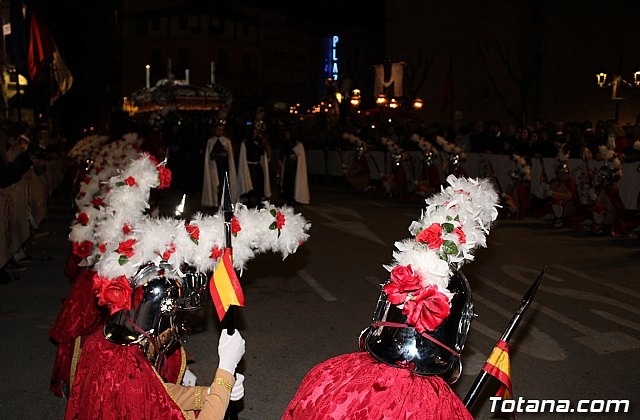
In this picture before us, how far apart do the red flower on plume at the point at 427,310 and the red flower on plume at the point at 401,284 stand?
39 millimetres

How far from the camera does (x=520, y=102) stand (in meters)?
32.8

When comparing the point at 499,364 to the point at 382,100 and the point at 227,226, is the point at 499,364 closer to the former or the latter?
the point at 227,226

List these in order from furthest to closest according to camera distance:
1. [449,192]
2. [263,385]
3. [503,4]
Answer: [503,4] < [263,385] < [449,192]

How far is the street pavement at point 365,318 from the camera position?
17.4ft

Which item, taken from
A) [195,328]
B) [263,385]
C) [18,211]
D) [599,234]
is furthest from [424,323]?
[599,234]

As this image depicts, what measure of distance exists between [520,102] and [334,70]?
3041 cm

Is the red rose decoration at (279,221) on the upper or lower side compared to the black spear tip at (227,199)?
lower

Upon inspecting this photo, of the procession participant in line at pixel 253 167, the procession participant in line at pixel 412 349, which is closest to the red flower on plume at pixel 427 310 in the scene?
the procession participant in line at pixel 412 349

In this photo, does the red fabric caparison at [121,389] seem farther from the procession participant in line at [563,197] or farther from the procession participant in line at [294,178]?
the procession participant in line at [294,178]

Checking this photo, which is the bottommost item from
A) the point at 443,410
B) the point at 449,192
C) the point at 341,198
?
the point at 341,198

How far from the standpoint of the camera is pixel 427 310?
2.50 meters

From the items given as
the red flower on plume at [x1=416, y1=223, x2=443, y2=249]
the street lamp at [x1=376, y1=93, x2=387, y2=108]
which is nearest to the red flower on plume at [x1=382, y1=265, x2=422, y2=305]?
the red flower on plume at [x1=416, y1=223, x2=443, y2=249]

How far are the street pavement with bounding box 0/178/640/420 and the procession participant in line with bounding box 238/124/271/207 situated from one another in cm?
478

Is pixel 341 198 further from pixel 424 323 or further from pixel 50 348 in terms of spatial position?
pixel 424 323
